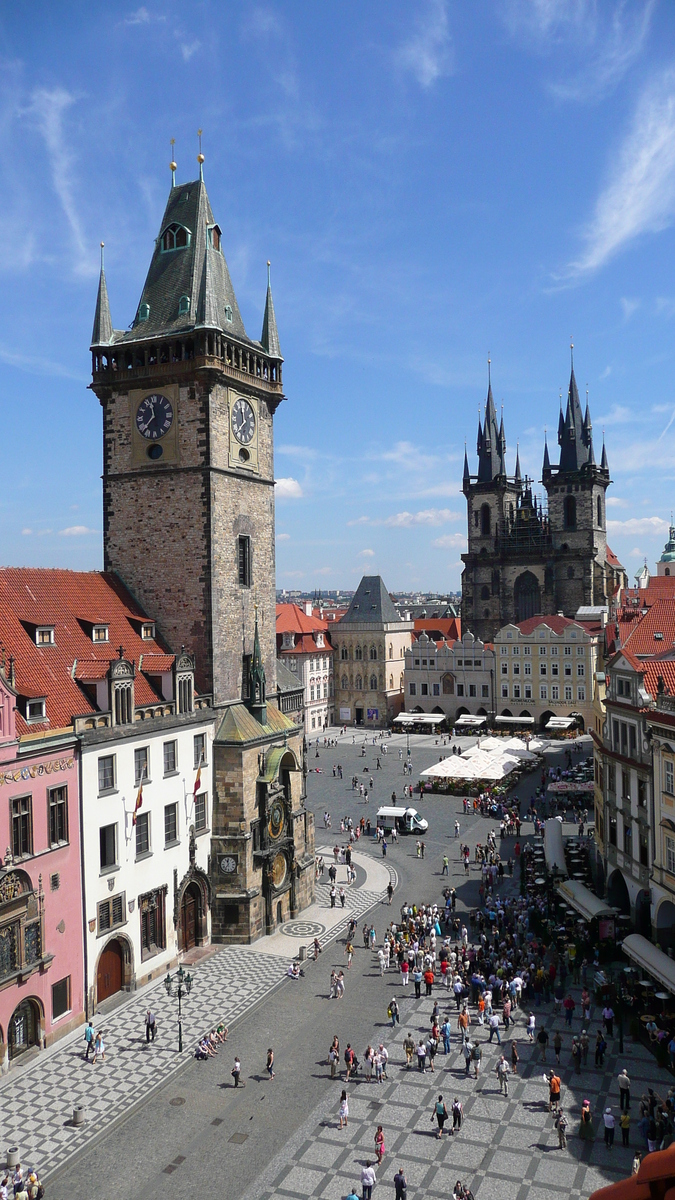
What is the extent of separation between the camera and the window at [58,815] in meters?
28.8

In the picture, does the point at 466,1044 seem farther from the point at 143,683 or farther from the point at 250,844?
the point at 143,683

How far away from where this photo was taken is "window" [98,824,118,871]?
31328mm

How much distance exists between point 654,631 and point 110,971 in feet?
103

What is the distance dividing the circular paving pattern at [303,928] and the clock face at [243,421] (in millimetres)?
23410

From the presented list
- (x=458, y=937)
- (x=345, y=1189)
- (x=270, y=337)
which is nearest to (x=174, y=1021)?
(x=345, y=1189)

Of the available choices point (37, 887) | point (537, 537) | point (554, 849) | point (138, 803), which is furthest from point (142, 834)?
point (537, 537)

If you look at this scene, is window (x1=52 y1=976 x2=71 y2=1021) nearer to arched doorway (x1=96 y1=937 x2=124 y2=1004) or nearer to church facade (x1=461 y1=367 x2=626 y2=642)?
arched doorway (x1=96 y1=937 x2=124 y2=1004)

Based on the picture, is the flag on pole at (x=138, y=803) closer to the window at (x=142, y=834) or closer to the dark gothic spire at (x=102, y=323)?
the window at (x=142, y=834)

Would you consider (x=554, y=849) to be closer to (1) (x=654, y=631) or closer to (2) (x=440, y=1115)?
(1) (x=654, y=631)

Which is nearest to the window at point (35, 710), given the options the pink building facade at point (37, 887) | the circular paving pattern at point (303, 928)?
the pink building facade at point (37, 887)

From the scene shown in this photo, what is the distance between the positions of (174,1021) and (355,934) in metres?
11.2

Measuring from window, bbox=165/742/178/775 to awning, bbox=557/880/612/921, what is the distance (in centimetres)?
1871

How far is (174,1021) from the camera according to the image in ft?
99.7

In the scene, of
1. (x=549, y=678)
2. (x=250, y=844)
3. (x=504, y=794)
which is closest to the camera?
(x=250, y=844)
